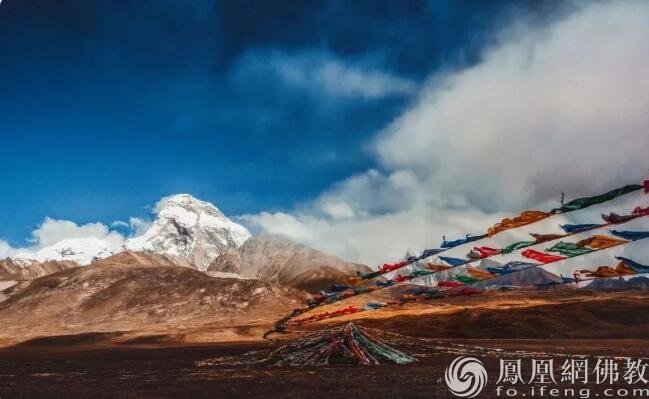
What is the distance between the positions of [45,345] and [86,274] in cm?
5616

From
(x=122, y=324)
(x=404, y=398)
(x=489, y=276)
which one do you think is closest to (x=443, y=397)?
(x=404, y=398)

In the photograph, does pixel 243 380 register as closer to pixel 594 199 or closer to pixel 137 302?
pixel 594 199

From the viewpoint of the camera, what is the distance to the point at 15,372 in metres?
31.6

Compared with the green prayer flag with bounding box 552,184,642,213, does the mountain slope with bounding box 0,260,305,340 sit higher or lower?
higher

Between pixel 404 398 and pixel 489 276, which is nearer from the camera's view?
pixel 489 276

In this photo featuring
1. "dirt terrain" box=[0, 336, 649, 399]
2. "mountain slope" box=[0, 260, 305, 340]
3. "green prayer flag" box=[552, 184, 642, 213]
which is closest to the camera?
"green prayer flag" box=[552, 184, 642, 213]

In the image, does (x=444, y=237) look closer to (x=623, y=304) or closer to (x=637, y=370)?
(x=637, y=370)

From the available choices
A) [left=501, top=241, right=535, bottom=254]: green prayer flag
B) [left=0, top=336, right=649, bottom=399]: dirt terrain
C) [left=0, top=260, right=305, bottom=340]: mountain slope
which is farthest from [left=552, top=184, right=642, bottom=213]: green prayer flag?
[left=0, top=260, right=305, bottom=340]: mountain slope

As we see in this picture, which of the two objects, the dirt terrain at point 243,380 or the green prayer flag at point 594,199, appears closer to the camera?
the green prayer flag at point 594,199

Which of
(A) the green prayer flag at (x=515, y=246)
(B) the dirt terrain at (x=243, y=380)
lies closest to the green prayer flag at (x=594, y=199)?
(A) the green prayer flag at (x=515, y=246)

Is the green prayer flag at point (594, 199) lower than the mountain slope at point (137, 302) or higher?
lower

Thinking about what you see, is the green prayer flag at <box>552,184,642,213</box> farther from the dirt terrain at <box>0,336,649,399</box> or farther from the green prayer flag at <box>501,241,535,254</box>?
the dirt terrain at <box>0,336,649,399</box>

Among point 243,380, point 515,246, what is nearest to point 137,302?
point 243,380

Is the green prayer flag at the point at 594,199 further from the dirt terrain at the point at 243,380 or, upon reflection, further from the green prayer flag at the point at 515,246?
the dirt terrain at the point at 243,380
